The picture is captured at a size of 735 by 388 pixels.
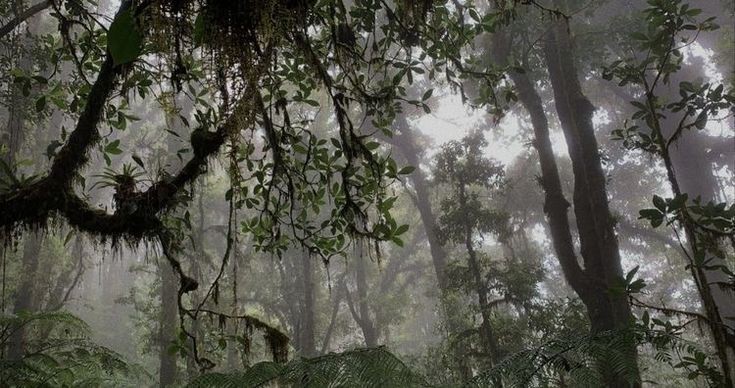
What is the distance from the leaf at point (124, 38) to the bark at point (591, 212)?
528cm

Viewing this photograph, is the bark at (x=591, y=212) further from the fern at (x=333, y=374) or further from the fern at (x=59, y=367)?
the fern at (x=59, y=367)

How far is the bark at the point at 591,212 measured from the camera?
6.57 m


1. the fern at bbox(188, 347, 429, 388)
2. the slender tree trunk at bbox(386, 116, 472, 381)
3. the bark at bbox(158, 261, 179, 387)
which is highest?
the slender tree trunk at bbox(386, 116, 472, 381)

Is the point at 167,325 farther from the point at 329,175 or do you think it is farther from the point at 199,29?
the point at 199,29

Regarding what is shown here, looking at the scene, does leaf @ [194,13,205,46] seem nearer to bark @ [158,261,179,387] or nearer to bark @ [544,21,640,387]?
bark @ [544,21,640,387]

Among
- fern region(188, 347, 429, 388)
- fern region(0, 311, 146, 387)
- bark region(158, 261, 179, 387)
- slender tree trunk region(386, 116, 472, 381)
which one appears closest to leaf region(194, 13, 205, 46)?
fern region(188, 347, 429, 388)

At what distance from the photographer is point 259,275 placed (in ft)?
76.7

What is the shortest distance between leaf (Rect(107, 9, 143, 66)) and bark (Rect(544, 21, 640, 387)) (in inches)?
208

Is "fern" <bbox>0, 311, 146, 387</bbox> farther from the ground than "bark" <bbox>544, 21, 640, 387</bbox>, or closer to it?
closer to it

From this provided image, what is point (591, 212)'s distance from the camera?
7.16m

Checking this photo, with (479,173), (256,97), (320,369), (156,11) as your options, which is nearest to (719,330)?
(320,369)

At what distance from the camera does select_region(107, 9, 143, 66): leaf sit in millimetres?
1889

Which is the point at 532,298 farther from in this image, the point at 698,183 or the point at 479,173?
the point at 698,183

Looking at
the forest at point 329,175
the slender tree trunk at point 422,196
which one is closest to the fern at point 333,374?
the forest at point 329,175
